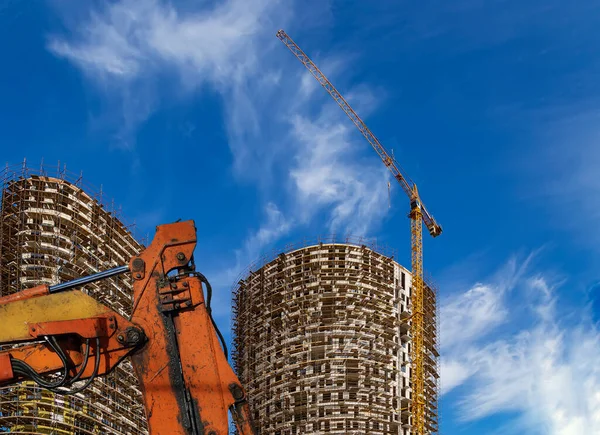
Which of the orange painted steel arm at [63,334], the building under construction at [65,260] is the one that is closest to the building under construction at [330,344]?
the building under construction at [65,260]

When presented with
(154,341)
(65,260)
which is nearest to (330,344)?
(65,260)

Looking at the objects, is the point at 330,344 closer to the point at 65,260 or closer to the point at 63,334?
the point at 65,260

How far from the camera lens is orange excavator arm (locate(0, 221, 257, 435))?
10.3 metres

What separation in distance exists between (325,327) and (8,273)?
95.8 feet

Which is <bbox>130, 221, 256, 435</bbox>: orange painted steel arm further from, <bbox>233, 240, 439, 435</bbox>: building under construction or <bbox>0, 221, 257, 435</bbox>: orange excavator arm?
<bbox>233, 240, 439, 435</bbox>: building under construction

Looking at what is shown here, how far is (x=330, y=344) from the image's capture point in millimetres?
67375

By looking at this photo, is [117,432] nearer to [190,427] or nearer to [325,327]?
[325,327]

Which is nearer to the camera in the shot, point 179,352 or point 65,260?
point 179,352

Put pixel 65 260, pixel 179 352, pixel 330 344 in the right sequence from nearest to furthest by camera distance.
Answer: pixel 179 352 < pixel 65 260 < pixel 330 344

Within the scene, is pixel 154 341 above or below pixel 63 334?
below

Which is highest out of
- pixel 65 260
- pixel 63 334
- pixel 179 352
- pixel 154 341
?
pixel 65 260

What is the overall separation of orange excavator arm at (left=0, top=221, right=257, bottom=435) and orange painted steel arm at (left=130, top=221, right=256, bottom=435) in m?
0.01

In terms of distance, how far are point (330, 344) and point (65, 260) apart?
1057 inches

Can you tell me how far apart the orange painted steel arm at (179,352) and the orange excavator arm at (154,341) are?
13mm
